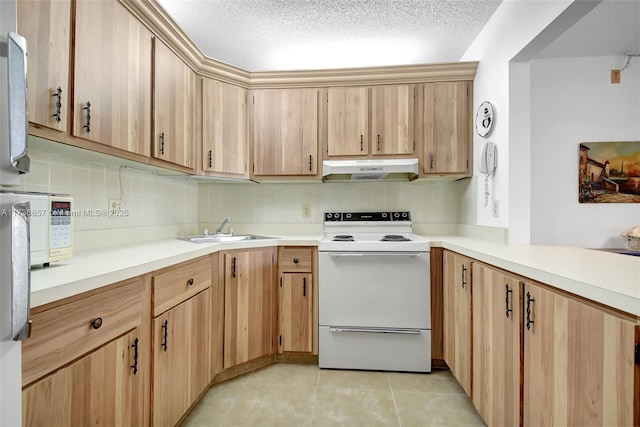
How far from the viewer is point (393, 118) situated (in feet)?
7.66

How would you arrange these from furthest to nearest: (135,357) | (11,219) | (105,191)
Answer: (105,191)
(135,357)
(11,219)

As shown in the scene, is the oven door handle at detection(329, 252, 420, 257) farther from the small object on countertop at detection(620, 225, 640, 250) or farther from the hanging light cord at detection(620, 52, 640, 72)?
the hanging light cord at detection(620, 52, 640, 72)

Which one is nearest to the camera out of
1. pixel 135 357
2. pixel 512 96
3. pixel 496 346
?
pixel 135 357

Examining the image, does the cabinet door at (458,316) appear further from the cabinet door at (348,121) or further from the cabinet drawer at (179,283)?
the cabinet drawer at (179,283)

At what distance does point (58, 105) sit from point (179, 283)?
87 centimetres

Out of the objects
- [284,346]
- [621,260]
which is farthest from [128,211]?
[621,260]

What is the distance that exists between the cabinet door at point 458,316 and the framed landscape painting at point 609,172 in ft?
5.43

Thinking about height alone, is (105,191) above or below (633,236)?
above

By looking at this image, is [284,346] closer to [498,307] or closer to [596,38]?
[498,307]

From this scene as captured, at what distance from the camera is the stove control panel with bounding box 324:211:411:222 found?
258 centimetres

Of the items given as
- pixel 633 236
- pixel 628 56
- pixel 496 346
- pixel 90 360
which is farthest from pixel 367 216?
pixel 628 56

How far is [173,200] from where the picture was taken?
2354 mm

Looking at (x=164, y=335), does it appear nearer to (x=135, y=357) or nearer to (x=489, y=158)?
(x=135, y=357)

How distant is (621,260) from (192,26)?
284 centimetres
